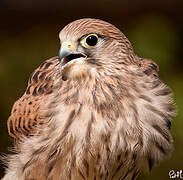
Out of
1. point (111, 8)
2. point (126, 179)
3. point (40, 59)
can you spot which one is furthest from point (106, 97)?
point (111, 8)

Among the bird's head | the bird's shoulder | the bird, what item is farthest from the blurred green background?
the bird's head

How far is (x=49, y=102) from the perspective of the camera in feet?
9.00

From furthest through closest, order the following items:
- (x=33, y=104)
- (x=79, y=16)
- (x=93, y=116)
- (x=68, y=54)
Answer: (x=79, y=16)
(x=33, y=104)
(x=93, y=116)
(x=68, y=54)

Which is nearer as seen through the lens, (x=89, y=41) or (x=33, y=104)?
(x=89, y=41)

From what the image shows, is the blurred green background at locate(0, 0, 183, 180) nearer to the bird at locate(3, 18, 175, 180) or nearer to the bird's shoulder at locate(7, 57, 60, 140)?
the bird's shoulder at locate(7, 57, 60, 140)

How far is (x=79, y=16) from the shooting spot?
197 inches

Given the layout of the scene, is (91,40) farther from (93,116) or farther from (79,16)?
(79,16)

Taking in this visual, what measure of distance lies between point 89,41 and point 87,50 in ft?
0.15

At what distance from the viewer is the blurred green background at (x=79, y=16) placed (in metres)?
4.52

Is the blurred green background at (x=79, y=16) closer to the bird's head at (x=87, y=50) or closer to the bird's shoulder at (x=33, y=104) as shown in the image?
the bird's shoulder at (x=33, y=104)

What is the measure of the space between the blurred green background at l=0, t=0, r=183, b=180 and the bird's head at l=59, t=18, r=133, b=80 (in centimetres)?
178

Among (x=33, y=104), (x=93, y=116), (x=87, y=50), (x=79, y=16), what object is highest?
(x=79, y=16)

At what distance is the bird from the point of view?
2609 millimetres

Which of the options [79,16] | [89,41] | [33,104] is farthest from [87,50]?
[79,16]
